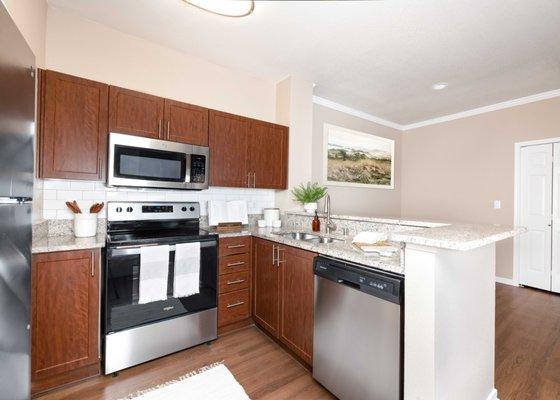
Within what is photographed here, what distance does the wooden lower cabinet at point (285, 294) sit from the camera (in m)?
1.76

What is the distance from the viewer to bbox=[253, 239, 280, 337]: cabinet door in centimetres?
207

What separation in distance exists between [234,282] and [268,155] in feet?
4.36

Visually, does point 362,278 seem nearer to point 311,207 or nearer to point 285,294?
point 285,294

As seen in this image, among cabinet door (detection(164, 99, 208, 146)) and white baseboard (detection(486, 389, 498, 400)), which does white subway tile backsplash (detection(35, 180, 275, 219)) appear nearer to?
cabinet door (detection(164, 99, 208, 146))

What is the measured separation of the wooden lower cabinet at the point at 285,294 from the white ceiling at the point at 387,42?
1.49 metres

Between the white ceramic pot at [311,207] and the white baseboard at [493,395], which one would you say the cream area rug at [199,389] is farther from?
the white ceramic pot at [311,207]

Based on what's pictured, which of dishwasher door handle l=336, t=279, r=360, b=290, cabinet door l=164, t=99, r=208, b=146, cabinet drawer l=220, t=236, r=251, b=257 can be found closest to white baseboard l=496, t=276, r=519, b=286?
dishwasher door handle l=336, t=279, r=360, b=290

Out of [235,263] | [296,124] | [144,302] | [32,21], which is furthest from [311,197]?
[32,21]

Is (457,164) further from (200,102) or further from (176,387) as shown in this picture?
(176,387)

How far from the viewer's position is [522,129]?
11.4ft

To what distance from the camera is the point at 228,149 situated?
2.55 m

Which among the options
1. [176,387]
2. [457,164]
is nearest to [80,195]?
→ [176,387]

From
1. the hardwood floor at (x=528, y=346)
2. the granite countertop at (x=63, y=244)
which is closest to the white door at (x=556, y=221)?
the hardwood floor at (x=528, y=346)

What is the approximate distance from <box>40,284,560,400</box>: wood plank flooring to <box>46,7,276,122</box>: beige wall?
87.7 inches
